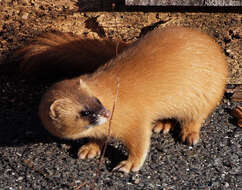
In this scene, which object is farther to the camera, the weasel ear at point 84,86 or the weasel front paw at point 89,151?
the weasel front paw at point 89,151

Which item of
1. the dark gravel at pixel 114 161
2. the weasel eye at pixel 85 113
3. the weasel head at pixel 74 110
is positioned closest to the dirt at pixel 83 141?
the dark gravel at pixel 114 161

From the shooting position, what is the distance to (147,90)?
3.55m

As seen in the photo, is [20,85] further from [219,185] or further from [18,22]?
[219,185]

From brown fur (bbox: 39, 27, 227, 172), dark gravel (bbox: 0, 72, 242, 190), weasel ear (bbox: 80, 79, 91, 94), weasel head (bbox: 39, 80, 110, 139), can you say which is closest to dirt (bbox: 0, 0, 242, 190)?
dark gravel (bbox: 0, 72, 242, 190)

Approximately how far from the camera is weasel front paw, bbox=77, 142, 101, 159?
3.69 meters

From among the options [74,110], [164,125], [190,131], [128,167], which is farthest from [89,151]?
[190,131]

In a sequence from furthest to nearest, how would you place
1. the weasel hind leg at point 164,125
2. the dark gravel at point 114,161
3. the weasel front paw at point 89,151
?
the weasel hind leg at point 164,125 < the weasel front paw at point 89,151 < the dark gravel at point 114,161

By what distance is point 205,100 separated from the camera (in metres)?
3.81

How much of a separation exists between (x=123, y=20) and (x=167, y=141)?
1322 millimetres

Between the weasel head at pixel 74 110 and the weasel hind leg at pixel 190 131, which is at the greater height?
the weasel head at pixel 74 110

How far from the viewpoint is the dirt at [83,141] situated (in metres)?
3.39

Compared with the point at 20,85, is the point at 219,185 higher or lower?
lower

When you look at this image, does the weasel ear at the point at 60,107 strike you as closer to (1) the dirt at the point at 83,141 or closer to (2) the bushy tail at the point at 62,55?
(1) the dirt at the point at 83,141

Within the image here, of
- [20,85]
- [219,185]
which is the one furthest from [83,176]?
[20,85]
